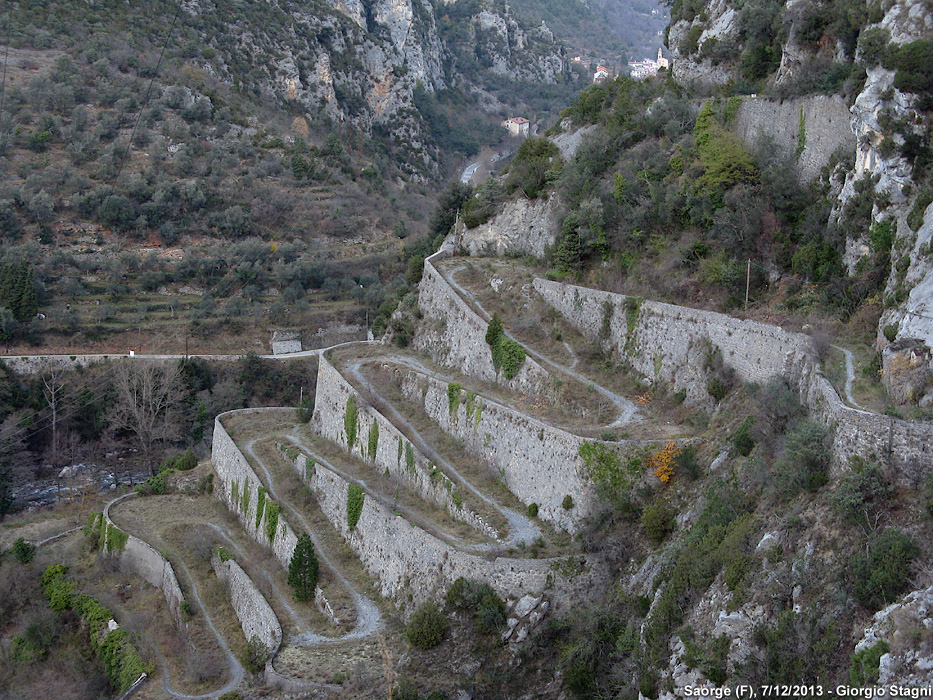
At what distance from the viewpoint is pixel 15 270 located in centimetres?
5288

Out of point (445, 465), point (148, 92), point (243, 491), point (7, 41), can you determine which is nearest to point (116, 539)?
point (243, 491)

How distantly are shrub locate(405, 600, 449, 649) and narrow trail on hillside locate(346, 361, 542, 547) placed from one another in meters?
2.47

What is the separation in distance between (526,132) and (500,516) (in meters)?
82.7

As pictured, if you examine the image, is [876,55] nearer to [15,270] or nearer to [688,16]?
[688,16]

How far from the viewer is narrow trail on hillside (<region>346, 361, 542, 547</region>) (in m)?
22.2

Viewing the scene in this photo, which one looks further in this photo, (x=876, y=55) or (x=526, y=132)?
(x=526, y=132)

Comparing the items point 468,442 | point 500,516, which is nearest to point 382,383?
→ point 468,442

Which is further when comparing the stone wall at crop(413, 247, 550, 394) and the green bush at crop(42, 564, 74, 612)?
the green bush at crop(42, 564, 74, 612)

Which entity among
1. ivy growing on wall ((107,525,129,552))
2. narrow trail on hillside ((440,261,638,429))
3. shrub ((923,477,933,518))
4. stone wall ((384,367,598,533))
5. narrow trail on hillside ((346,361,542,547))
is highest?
shrub ((923,477,933,518))

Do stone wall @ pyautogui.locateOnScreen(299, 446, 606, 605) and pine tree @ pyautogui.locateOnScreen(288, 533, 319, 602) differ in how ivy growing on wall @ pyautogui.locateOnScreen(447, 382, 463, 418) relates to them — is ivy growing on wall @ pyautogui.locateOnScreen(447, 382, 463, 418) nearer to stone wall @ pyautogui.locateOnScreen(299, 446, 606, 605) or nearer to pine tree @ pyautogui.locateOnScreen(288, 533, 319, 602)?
stone wall @ pyautogui.locateOnScreen(299, 446, 606, 605)

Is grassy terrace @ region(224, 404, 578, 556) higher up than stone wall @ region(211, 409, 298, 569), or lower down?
higher up

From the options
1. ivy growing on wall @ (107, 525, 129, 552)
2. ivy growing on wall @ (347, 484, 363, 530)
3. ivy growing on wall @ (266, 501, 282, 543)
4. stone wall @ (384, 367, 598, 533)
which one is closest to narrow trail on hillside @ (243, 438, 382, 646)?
ivy growing on wall @ (266, 501, 282, 543)

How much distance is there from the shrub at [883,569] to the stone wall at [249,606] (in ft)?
47.7

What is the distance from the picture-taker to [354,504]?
2636 cm
